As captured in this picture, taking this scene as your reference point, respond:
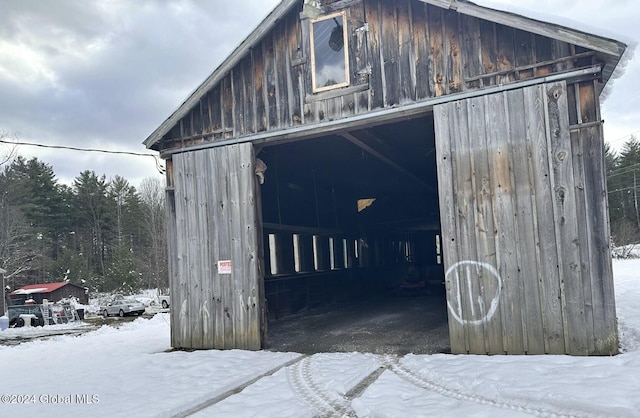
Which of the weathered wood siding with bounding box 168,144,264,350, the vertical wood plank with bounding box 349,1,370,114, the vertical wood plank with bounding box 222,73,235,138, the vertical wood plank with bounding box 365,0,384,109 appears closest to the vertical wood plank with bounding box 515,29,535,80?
the vertical wood plank with bounding box 365,0,384,109

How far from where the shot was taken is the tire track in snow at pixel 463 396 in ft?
15.0

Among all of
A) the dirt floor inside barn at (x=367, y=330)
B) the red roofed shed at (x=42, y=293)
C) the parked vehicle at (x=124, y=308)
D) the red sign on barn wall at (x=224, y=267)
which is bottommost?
the parked vehicle at (x=124, y=308)

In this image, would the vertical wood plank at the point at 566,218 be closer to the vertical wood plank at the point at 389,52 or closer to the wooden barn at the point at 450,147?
the wooden barn at the point at 450,147

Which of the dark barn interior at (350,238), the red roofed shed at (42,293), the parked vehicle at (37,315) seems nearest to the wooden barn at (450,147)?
the dark barn interior at (350,238)

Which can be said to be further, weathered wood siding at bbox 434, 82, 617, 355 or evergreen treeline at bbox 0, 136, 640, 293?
evergreen treeline at bbox 0, 136, 640, 293

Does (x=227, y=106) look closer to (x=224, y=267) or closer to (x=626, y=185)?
(x=224, y=267)

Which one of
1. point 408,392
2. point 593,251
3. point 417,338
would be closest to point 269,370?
point 408,392

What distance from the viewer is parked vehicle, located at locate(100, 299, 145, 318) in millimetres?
30266

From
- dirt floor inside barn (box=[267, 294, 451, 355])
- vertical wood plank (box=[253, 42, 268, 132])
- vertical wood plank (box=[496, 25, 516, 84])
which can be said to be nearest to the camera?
vertical wood plank (box=[496, 25, 516, 84])

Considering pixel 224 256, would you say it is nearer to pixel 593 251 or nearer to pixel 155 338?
pixel 155 338

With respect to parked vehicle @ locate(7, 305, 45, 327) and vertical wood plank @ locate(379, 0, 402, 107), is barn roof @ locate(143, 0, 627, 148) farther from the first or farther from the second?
parked vehicle @ locate(7, 305, 45, 327)

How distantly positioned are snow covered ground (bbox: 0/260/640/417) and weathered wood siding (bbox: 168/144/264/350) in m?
0.72

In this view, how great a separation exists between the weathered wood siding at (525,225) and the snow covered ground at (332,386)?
0.44 metres

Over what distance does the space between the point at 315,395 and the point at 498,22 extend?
5630 mm
